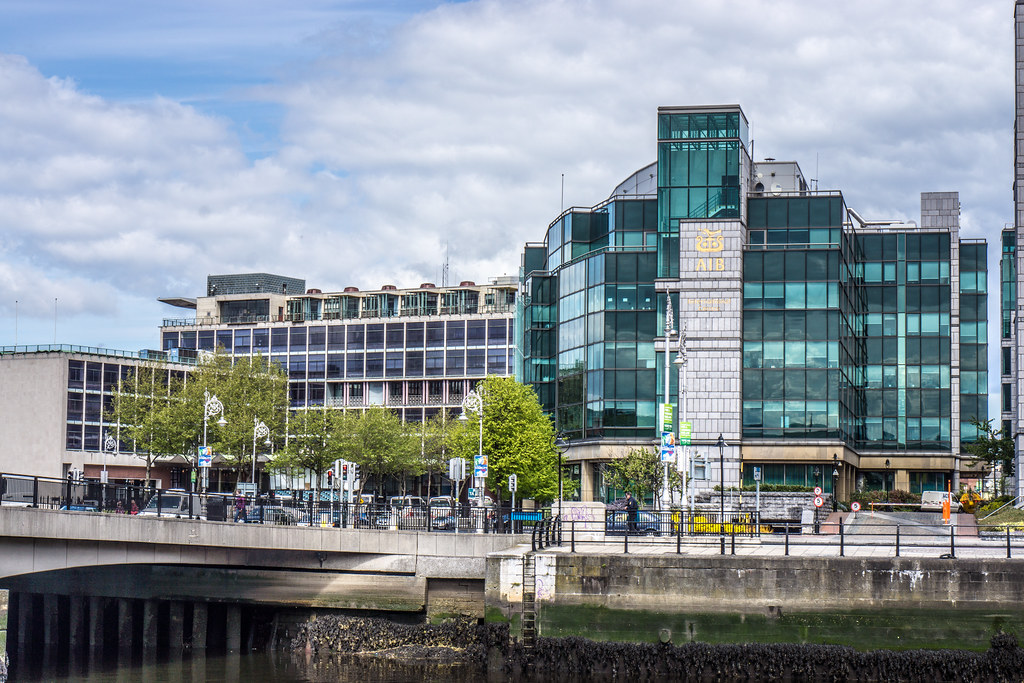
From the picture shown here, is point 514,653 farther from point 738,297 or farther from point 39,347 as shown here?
point 39,347

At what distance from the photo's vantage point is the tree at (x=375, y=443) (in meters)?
104

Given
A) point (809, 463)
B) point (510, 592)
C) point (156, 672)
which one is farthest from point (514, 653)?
point (809, 463)

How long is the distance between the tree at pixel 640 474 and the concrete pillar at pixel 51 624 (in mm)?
33157

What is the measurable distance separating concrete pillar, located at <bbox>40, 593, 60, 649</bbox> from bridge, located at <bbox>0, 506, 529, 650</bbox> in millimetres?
45

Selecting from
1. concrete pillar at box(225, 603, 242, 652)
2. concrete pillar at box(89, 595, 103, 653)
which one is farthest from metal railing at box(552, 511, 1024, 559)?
concrete pillar at box(89, 595, 103, 653)

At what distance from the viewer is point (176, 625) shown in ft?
161

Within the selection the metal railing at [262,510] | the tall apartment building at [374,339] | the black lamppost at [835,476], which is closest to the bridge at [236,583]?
the metal railing at [262,510]

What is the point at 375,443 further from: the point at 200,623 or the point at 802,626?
the point at 802,626

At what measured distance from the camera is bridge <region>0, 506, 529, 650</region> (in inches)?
1715

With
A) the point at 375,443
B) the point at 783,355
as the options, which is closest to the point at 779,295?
the point at 783,355

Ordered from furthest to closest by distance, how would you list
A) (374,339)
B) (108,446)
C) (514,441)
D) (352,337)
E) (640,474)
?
(352,337)
(374,339)
(108,446)
(514,441)
(640,474)

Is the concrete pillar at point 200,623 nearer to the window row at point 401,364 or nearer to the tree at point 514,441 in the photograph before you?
the tree at point 514,441

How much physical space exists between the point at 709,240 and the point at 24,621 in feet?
173

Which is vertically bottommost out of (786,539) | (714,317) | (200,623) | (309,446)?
(200,623)
